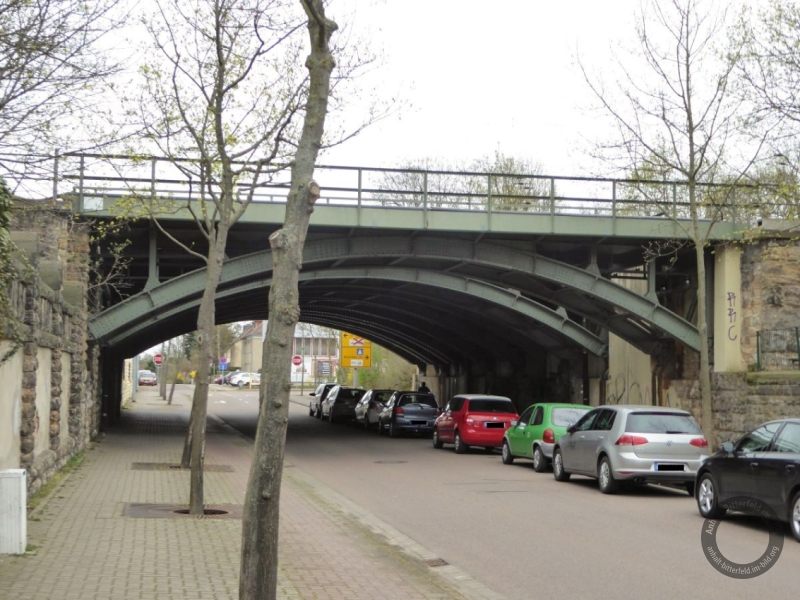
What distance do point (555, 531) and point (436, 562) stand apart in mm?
2627

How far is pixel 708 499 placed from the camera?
13000 millimetres

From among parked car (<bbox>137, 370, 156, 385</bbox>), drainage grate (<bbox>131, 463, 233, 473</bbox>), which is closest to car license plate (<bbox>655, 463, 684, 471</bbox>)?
drainage grate (<bbox>131, 463, 233, 473</bbox>)

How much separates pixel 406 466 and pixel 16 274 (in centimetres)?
1321

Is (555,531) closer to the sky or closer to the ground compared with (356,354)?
closer to the ground

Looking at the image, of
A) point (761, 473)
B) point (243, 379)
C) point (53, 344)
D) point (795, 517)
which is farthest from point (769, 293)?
point (243, 379)

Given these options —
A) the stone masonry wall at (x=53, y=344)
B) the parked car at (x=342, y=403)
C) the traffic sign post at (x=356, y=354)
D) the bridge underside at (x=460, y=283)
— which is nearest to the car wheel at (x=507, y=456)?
the bridge underside at (x=460, y=283)

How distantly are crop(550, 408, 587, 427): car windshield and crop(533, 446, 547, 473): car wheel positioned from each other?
65 cm

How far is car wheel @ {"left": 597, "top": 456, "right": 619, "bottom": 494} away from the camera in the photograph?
53.2 ft

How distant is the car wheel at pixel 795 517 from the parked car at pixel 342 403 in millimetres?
34570

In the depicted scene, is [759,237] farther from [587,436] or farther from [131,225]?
[131,225]

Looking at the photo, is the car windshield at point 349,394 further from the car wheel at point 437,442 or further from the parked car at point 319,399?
the car wheel at point 437,442

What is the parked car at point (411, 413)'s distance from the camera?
1356 inches

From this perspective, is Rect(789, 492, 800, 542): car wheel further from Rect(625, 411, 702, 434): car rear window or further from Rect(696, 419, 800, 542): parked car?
Rect(625, 411, 702, 434): car rear window

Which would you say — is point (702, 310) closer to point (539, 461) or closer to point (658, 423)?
point (539, 461)
